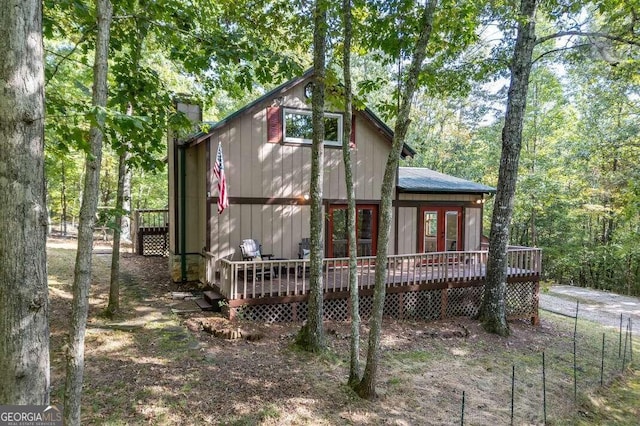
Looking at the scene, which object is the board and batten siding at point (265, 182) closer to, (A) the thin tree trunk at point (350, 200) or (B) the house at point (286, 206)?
(B) the house at point (286, 206)

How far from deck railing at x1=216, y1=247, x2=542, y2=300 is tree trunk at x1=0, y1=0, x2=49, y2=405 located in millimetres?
5042

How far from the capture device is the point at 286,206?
32.4ft

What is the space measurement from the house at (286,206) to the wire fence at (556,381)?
7.15 feet

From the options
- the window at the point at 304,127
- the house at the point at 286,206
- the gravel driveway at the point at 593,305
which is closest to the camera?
the house at the point at 286,206

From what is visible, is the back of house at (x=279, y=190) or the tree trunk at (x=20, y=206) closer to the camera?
the tree trunk at (x=20, y=206)

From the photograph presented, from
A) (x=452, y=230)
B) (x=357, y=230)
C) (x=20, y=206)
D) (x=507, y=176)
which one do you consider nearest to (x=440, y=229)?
(x=452, y=230)

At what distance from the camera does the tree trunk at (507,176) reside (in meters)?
8.47

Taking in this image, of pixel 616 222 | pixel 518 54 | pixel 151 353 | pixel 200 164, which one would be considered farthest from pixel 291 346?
pixel 616 222

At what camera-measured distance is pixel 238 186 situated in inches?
367

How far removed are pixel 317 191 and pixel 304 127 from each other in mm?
4351

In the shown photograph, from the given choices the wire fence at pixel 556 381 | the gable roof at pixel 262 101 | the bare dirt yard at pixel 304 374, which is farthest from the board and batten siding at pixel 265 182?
the wire fence at pixel 556 381

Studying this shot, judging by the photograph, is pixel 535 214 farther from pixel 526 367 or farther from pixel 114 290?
pixel 114 290

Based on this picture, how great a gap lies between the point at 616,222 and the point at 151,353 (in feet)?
76.6

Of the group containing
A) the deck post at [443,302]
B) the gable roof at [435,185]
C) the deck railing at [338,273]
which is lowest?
the deck post at [443,302]
